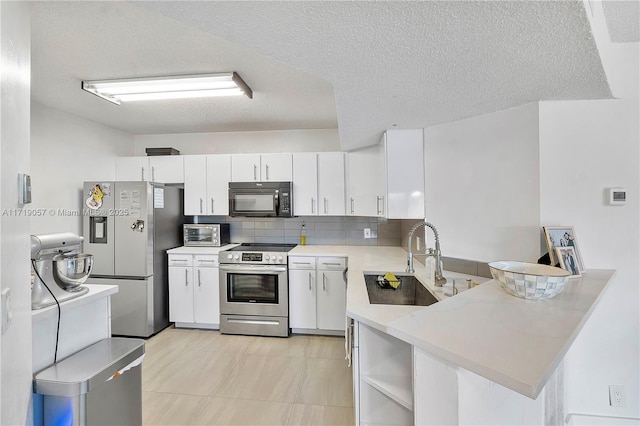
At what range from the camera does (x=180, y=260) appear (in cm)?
336

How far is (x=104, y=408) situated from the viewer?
1215mm

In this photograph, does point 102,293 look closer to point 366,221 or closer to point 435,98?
point 435,98

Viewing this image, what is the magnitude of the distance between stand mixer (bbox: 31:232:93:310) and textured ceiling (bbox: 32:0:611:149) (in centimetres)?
105

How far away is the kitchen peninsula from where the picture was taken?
0.66 m

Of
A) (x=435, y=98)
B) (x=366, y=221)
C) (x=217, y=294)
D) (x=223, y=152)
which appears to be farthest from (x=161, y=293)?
(x=435, y=98)

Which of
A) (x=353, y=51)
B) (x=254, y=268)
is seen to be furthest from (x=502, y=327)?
(x=254, y=268)

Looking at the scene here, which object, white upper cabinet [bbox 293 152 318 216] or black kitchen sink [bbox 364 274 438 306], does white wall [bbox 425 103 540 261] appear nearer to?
black kitchen sink [bbox 364 274 438 306]

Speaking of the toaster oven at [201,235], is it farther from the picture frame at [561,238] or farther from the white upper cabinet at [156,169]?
the picture frame at [561,238]

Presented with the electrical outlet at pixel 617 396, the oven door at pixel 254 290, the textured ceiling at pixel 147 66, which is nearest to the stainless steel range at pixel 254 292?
the oven door at pixel 254 290

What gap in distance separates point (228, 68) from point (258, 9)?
1.41 meters

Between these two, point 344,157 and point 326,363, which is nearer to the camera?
point 326,363

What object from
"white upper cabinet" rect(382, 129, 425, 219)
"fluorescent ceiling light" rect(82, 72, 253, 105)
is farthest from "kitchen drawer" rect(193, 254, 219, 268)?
"white upper cabinet" rect(382, 129, 425, 219)

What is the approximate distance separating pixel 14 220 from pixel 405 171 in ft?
7.09

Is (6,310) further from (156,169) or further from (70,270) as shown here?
(156,169)
